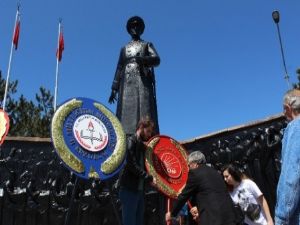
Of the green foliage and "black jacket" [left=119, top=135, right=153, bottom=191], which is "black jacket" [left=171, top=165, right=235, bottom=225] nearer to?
"black jacket" [left=119, top=135, right=153, bottom=191]

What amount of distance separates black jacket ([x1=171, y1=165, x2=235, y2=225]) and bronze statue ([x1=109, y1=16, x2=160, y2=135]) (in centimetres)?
338

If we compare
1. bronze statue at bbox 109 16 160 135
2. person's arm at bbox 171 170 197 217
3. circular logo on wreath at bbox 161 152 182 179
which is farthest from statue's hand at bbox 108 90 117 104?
person's arm at bbox 171 170 197 217

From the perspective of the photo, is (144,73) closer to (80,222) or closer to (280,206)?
(80,222)

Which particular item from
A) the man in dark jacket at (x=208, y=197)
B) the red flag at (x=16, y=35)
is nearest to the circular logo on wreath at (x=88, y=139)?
the man in dark jacket at (x=208, y=197)

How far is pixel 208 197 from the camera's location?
368 cm

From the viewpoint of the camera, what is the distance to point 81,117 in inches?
184

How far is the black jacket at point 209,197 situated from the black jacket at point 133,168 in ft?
3.19

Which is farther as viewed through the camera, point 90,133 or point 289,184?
point 90,133

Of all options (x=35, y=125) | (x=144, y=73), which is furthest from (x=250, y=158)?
(x=35, y=125)

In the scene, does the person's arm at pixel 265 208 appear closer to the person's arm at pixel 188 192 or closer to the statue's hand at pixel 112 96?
the person's arm at pixel 188 192


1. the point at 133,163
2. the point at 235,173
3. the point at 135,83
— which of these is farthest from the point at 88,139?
the point at 135,83

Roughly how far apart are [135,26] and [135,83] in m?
1.11

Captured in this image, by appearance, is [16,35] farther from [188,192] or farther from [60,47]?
[188,192]

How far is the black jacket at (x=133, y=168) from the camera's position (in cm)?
473
